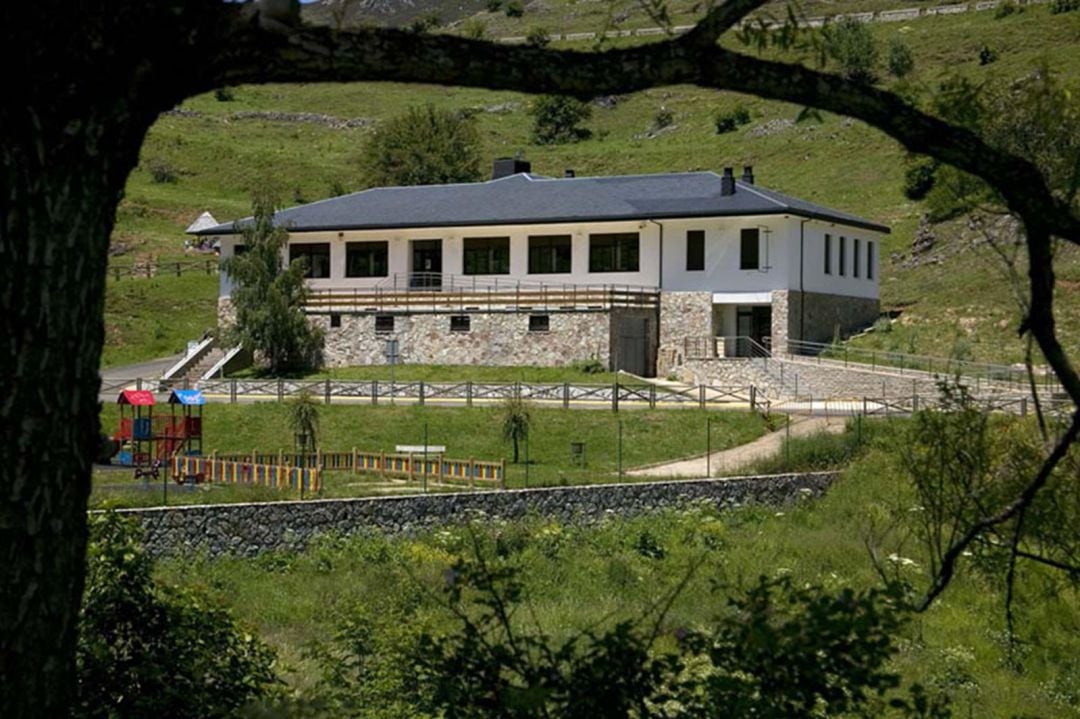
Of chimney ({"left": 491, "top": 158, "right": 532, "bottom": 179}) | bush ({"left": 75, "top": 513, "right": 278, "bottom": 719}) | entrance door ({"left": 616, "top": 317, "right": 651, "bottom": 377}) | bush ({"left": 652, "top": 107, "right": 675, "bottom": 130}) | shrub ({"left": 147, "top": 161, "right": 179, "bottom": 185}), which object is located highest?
bush ({"left": 652, "top": 107, "right": 675, "bottom": 130})

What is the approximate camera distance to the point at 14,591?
154 inches

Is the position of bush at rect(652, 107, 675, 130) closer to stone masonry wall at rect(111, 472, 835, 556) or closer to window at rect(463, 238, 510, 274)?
window at rect(463, 238, 510, 274)

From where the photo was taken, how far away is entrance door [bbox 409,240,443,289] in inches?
1957

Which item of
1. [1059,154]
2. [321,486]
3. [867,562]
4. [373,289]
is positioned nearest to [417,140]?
[373,289]

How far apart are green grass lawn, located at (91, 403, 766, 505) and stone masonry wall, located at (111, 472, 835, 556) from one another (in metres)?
2.95

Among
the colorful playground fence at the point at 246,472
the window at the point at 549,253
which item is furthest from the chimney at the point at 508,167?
the colorful playground fence at the point at 246,472

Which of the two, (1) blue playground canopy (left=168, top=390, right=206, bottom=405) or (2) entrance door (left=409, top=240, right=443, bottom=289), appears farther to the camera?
(2) entrance door (left=409, top=240, right=443, bottom=289)

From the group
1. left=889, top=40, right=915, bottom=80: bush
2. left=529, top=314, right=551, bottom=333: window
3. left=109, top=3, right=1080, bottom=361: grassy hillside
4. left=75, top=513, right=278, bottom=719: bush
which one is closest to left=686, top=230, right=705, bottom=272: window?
A: left=529, top=314, right=551, bottom=333: window

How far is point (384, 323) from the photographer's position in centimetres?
4844

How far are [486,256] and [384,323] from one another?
378 cm

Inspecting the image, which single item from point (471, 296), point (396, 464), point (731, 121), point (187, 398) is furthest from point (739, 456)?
point (731, 121)

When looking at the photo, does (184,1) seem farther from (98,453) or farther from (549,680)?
(549,680)

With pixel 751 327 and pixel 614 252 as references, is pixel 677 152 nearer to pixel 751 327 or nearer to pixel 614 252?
pixel 614 252

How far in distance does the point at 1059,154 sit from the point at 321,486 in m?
19.5
